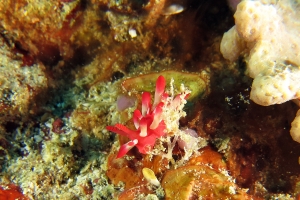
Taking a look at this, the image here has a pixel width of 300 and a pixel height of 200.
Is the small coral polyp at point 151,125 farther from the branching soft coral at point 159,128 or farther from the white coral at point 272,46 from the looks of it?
the white coral at point 272,46

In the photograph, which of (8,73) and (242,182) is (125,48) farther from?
(242,182)

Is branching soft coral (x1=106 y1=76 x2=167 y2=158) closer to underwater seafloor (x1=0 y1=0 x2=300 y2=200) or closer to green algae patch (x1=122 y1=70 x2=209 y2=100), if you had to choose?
underwater seafloor (x1=0 y1=0 x2=300 y2=200)

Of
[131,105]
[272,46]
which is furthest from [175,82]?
[272,46]

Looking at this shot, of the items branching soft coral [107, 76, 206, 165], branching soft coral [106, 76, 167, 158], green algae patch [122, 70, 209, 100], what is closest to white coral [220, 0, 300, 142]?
green algae patch [122, 70, 209, 100]

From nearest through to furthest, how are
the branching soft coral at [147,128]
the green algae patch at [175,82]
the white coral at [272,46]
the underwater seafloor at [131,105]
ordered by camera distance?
the white coral at [272,46] → the branching soft coral at [147,128] → the underwater seafloor at [131,105] → the green algae patch at [175,82]

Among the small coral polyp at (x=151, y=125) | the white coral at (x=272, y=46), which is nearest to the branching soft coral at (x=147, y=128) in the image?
the small coral polyp at (x=151, y=125)

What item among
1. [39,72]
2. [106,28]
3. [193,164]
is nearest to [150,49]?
[106,28]

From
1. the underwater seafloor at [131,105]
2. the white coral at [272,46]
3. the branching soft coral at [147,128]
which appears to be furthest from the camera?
the underwater seafloor at [131,105]
